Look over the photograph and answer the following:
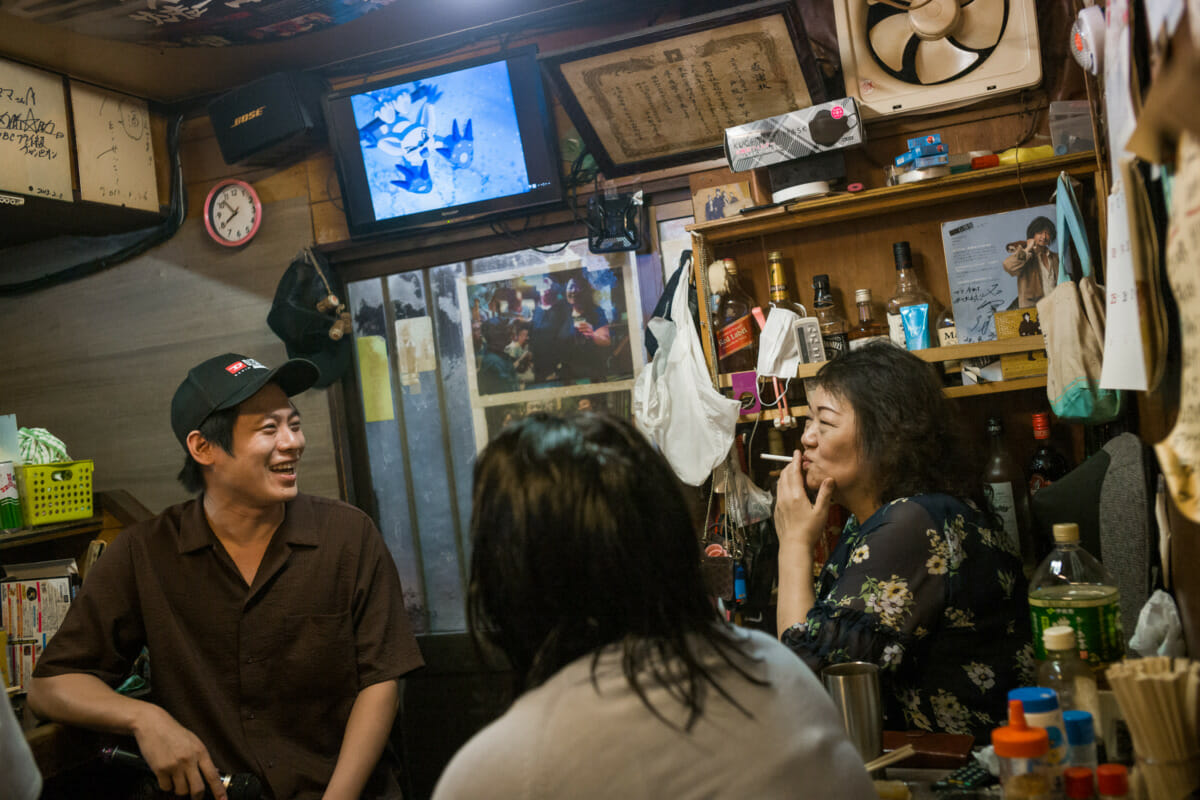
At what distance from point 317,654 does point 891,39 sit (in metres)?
2.30

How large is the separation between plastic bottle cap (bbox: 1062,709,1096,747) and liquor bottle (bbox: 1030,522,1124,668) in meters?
0.23

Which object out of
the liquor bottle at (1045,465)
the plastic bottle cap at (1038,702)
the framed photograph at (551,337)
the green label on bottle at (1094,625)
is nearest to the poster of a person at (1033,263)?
the liquor bottle at (1045,465)

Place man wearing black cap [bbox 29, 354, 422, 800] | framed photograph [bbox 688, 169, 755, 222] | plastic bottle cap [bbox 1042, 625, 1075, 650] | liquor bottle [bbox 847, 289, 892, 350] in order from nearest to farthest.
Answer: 1. plastic bottle cap [bbox 1042, 625, 1075, 650]
2. man wearing black cap [bbox 29, 354, 422, 800]
3. liquor bottle [bbox 847, 289, 892, 350]
4. framed photograph [bbox 688, 169, 755, 222]

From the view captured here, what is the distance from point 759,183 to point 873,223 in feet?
1.24

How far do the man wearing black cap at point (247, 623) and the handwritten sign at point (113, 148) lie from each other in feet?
4.75

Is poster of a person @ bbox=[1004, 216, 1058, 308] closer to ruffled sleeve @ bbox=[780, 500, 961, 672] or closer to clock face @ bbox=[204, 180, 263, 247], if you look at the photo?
ruffled sleeve @ bbox=[780, 500, 961, 672]

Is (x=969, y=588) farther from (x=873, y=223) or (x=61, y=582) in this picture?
(x=61, y=582)

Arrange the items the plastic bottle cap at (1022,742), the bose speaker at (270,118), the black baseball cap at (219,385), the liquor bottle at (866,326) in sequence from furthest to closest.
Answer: the bose speaker at (270,118), the liquor bottle at (866,326), the black baseball cap at (219,385), the plastic bottle cap at (1022,742)

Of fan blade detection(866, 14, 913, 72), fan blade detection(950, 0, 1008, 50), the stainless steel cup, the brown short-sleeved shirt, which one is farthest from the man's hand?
fan blade detection(950, 0, 1008, 50)

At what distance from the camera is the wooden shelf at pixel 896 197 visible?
251 centimetres

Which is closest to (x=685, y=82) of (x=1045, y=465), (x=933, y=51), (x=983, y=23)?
(x=933, y=51)

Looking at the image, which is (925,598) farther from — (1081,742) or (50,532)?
(50,532)

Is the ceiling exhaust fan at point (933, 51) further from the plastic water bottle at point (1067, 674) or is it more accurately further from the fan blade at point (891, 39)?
the plastic water bottle at point (1067, 674)

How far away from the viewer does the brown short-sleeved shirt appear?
2162 millimetres
